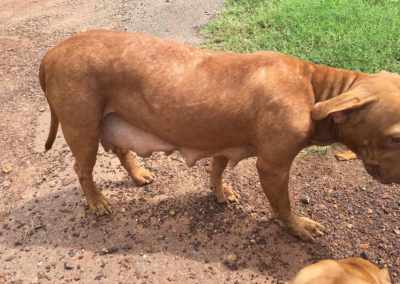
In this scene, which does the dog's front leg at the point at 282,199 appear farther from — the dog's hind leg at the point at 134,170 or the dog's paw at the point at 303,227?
the dog's hind leg at the point at 134,170

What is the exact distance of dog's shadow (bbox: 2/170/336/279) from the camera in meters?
4.21

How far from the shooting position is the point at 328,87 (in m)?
3.72

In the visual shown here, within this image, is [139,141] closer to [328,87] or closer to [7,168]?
[328,87]

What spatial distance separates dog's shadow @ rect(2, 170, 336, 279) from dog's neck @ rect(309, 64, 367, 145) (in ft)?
3.70

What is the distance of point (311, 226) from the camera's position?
4.28m

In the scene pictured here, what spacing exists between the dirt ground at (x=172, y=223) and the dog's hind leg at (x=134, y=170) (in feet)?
0.34

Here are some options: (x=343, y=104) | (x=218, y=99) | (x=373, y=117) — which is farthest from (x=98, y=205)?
(x=373, y=117)

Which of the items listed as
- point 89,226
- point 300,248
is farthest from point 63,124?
point 300,248

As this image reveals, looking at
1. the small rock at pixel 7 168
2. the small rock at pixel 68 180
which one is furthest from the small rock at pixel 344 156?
the small rock at pixel 7 168

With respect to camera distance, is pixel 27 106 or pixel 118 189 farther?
pixel 27 106

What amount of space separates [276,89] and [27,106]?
417 centimetres

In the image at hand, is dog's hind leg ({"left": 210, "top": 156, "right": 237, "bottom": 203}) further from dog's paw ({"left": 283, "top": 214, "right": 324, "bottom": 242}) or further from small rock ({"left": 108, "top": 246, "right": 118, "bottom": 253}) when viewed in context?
small rock ({"left": 108, "top": 246, "right": 118, "bottom": 253})

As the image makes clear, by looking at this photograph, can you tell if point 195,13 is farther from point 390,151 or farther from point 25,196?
point 390,151

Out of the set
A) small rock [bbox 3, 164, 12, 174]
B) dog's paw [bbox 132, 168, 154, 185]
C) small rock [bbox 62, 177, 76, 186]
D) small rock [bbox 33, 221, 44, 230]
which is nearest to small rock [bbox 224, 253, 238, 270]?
dog's paw [bbox 132, 168, 154, 185]
